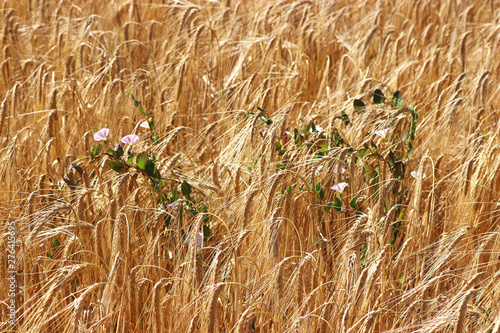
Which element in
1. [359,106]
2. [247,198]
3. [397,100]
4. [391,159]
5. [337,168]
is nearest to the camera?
[247,198]

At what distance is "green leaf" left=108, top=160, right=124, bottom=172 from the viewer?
4.72 ft

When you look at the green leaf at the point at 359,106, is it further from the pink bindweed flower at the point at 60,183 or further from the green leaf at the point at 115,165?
the pink bindweed flower at the point at 60,183

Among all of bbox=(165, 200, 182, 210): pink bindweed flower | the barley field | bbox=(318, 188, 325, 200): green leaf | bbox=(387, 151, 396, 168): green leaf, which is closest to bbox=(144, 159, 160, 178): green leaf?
the barley field

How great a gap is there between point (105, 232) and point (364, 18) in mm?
2347

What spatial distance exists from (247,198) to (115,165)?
0.37 metres

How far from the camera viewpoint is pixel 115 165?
1445mm

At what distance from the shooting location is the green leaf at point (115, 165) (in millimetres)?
1438

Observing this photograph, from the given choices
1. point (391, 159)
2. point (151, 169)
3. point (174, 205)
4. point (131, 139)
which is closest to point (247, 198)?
point (174, 205)

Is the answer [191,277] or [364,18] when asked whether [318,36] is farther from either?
[191,277]

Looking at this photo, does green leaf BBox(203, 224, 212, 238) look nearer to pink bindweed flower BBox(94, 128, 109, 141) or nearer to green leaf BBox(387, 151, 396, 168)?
pink bindweed flower BBox(94, 128, 109, 141)

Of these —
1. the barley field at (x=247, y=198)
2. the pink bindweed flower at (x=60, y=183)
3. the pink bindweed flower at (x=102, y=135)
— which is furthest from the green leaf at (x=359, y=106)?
the pink bindweed flower at (x=60, y=183)

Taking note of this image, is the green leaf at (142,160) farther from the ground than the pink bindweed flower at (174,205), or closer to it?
farther from the ground

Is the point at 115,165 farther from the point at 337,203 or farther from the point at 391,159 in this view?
the point at 391,159

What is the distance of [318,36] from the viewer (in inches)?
116
